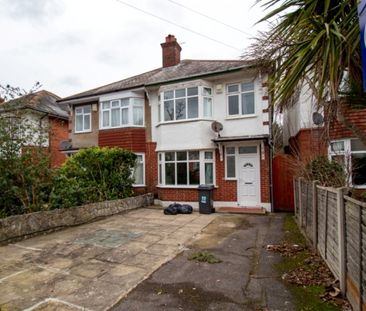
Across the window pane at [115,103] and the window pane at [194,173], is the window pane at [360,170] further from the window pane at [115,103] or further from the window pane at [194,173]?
the window pane at [115,103]

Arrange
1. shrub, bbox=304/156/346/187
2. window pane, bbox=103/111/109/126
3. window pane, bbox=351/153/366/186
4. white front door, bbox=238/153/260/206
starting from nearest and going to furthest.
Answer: shrub, bbox=304/156/346/187, window pane, bbox=351/153/366/186, white front door, bbox=238/153/260/206, window pane, bbox=103/111/109/126

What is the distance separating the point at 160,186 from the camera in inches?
550

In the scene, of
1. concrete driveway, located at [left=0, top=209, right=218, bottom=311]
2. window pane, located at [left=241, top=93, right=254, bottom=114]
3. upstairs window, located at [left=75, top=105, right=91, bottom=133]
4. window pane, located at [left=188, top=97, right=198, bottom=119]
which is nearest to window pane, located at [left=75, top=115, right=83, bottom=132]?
upstairs window, located at [left=75, top=105, right=91, bottom=133]

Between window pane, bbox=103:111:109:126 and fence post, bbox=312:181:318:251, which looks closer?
fence post, bbox=312:181:318:251

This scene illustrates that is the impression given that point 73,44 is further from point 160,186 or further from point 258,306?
point 258,306

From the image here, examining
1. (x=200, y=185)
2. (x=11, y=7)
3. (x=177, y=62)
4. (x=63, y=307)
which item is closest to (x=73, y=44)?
(x=11, y=7)

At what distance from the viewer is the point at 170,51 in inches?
669

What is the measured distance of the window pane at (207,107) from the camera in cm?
1296

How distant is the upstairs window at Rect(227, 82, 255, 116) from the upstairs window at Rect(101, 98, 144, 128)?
4.74 metres

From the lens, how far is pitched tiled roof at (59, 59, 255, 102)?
13.0 metres

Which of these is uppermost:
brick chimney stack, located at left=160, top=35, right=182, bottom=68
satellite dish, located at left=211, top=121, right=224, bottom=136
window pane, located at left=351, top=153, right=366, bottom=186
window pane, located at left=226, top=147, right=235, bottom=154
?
brick chimney stack, located at left=160, top=35, right=182, bottom=68

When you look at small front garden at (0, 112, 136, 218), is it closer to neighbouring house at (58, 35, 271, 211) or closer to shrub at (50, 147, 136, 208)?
shrub at (50, 147, 136, 208)

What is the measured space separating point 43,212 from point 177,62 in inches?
461

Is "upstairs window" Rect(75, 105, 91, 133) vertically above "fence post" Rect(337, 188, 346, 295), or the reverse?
"upstairs window" Rect(75, 105, 91, 133)
